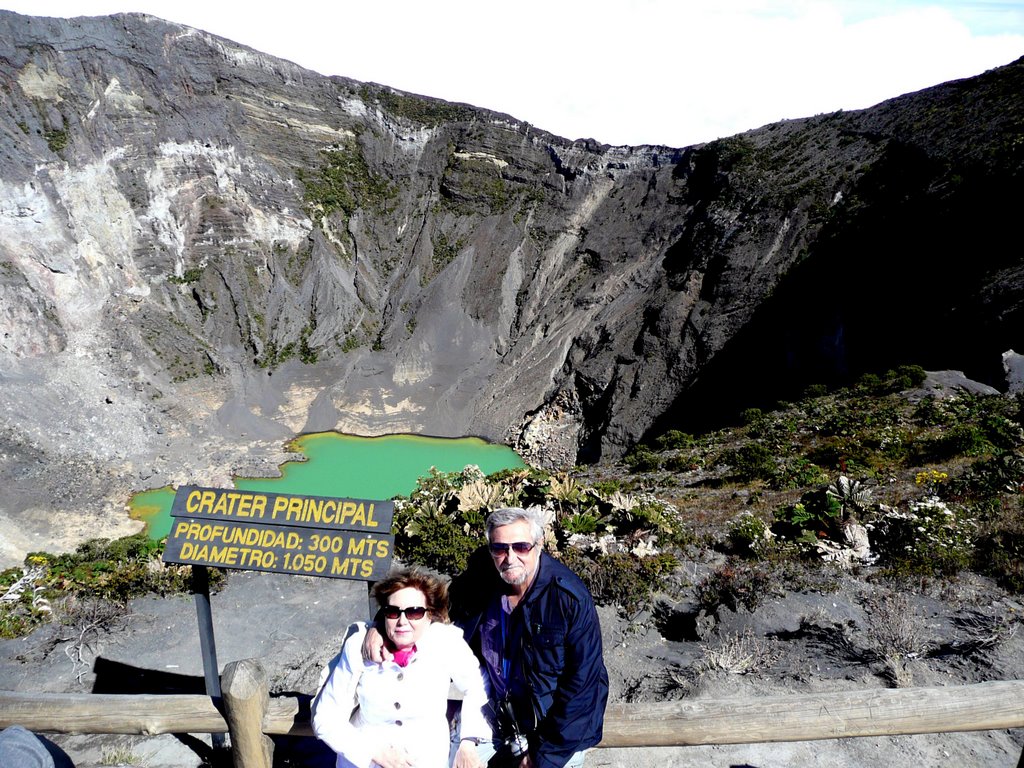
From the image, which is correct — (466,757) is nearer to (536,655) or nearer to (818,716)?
(536,655)

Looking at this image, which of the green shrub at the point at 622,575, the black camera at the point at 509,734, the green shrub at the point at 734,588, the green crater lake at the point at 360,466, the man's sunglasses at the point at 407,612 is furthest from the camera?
the green crater lake at the point at 360,466

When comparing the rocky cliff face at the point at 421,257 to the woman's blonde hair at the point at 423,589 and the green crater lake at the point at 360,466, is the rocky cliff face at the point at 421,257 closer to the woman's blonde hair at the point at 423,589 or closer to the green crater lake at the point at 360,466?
the green crater lake at the point at 360,466

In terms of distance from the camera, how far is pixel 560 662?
3373 mm

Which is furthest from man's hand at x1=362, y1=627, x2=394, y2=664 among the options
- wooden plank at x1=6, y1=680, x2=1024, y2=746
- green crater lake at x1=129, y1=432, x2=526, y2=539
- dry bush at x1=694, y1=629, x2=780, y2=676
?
green crater lake at x1=129, y1=432, x2=526, y2=539

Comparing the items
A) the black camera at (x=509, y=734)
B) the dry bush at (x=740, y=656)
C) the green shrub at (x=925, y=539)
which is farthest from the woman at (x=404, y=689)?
the green shrub at (x=925, y=539)

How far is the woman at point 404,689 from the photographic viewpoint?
337cm

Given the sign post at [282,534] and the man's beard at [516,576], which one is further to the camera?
the sign post at [282,534]

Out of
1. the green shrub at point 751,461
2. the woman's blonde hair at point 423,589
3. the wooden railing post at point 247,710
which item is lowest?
the wooden railing post at point 247,710

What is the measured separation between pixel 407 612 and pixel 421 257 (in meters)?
43.9

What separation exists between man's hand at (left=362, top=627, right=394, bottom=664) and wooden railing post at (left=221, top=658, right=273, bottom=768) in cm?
81

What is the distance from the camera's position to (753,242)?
3359cm

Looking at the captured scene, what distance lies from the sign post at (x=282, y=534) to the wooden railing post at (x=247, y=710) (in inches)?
39.6

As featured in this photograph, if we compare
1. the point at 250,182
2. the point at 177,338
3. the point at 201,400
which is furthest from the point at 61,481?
the point at 250,182

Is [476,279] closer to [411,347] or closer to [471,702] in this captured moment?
[411,347]
